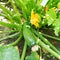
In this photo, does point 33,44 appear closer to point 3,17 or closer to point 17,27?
point 17,27

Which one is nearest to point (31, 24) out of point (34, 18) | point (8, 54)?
point (34, 18)

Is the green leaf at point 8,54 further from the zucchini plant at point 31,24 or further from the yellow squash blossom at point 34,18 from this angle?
the yellow squash blossom at point 34,18

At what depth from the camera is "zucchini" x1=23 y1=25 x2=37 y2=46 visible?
1446mm

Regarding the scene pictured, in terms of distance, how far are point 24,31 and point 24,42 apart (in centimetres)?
9

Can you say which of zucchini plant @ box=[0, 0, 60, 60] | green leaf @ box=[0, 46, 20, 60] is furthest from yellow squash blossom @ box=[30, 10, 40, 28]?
green leaf @ box=[0, 46, 20, 60]

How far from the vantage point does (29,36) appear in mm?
1478

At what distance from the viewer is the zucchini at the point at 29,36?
1.45 m

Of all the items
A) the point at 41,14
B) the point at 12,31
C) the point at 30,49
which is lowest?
the point at 30,49

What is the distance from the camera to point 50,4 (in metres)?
1.55

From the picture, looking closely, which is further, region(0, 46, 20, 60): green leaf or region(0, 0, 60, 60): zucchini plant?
region(0, 0, 60, 60): zucchini plant

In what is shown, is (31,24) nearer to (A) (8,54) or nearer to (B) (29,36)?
(B) (29,36)

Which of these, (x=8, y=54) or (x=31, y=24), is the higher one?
(x=31, y=24)

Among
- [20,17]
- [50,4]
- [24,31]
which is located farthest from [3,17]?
[50,4]

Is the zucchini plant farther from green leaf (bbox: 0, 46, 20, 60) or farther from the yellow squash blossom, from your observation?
green leaf (bbox: 0, 46, 20, 60)
